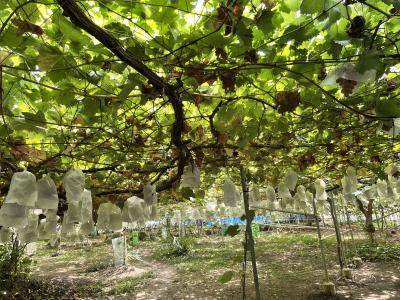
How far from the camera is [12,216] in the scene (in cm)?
132

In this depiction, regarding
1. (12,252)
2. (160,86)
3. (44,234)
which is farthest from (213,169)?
(12,252)

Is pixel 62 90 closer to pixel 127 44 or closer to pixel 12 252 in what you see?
pixel 127 44

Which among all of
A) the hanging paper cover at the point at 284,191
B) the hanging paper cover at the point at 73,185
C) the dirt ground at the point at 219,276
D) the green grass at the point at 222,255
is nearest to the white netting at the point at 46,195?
the hanging paper cover at the point at 73,185

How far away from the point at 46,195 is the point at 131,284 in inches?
310

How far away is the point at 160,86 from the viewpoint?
1.37 m

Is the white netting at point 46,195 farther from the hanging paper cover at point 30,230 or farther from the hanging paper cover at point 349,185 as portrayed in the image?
the hanging paper cover at point 349,185

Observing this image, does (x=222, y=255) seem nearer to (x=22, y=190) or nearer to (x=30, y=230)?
(x=30, y=230)

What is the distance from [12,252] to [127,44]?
6.54m

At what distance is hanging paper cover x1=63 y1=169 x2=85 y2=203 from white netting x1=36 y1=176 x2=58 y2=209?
0.20ft

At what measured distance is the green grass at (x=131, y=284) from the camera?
8.17 m

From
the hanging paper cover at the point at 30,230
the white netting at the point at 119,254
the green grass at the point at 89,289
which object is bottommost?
the green grass at the point at 89,289

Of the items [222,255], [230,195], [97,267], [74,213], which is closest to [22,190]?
[74,213]

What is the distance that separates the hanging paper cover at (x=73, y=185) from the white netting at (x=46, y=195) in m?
0.06

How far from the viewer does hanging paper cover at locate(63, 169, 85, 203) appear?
155 cm
